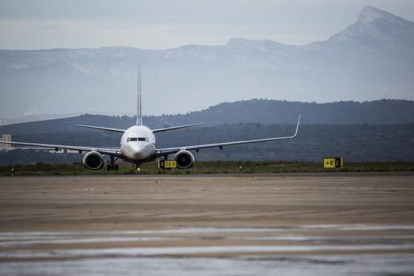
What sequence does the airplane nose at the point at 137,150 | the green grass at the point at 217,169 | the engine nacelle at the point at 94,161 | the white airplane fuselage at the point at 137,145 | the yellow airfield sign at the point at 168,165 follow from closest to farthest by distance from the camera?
the green grass at the point at 217,169 < the airplane nose at the point at 137,150 < the white airplane fuselage at the point at 137,145 < the engine nacelle at the point at 94,161 < the yellow airfield sign at the point at 168,165

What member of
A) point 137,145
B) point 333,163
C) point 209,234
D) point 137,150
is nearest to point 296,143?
point 137,145

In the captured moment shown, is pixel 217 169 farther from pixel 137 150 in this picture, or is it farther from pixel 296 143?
pixel 296 143

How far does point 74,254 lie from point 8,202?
13.4 meters

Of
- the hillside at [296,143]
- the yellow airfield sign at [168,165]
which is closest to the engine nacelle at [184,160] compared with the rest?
the yellow airfield sign at [168,165]

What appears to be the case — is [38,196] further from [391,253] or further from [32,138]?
[32,138]

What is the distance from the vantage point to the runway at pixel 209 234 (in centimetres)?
1466

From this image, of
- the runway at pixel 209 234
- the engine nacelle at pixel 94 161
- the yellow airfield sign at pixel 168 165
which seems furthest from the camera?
the yellow airfield sign at pixel 168 165

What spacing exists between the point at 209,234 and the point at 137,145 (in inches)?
1881

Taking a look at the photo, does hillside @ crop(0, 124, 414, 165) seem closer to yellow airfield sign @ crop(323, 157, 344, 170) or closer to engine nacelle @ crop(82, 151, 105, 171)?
engine nacelle @ crop(82, 151, 105, 171)

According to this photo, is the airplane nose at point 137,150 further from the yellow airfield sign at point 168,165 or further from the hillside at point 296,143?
the hillside at point 296,143

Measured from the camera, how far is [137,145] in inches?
2616

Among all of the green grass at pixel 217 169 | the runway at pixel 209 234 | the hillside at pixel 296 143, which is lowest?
the runway at pixel 209 234

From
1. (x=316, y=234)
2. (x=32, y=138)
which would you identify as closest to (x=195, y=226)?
(x=316, y=234)

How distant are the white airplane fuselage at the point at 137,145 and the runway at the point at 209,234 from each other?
3443 centimetres
